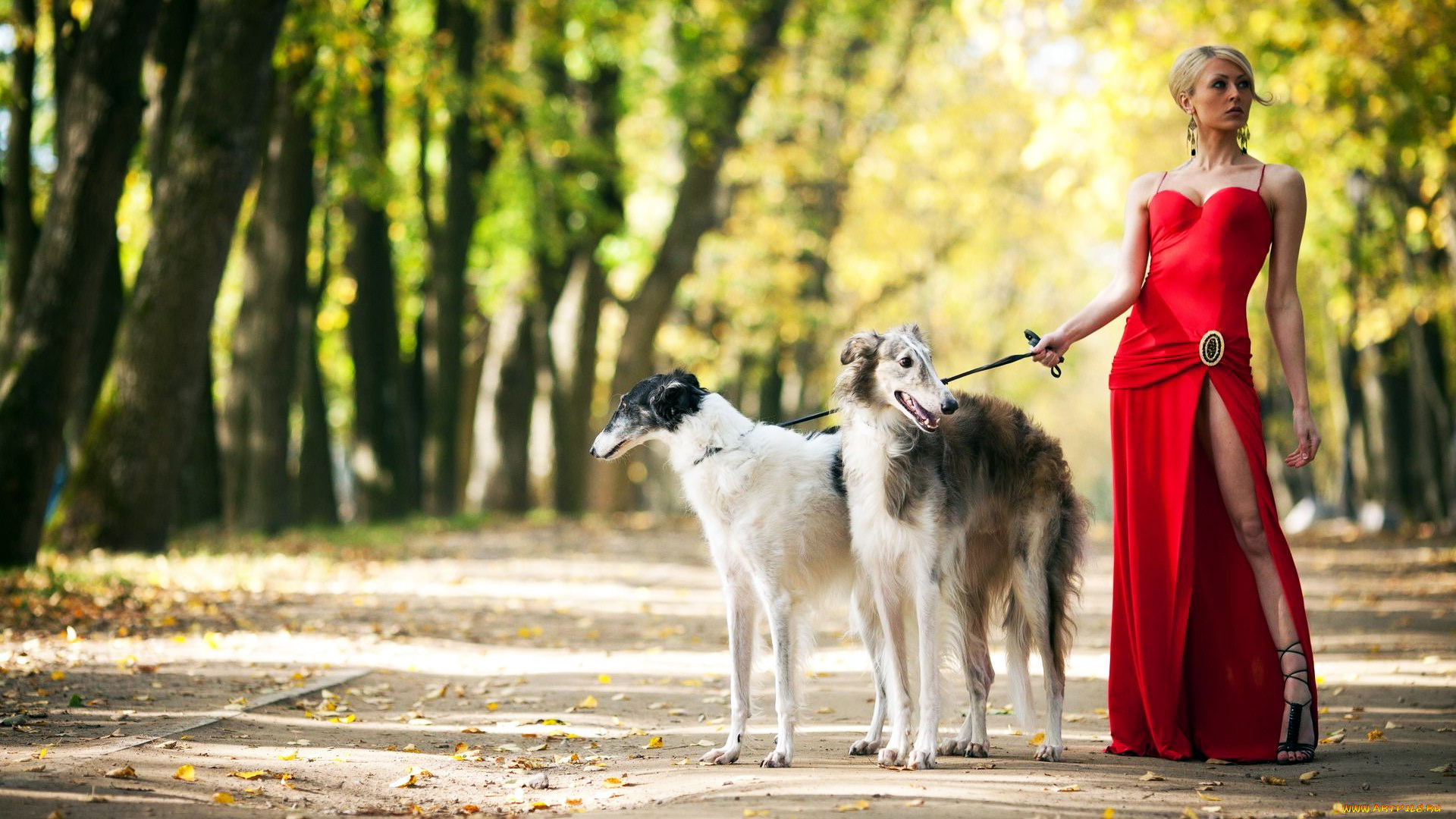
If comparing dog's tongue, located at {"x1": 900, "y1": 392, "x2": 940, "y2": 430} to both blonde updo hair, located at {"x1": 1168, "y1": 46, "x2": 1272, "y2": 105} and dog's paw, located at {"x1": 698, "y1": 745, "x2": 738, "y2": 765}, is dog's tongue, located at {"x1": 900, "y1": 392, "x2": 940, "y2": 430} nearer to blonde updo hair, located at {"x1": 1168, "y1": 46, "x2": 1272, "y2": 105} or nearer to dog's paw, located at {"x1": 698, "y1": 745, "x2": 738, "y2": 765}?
dog's paw, located at {"x1": 698, "y1": 745, "x2": 738, "y2": 765}

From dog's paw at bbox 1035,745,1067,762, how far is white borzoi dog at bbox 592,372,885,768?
79 cm

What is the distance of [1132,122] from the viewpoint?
2095 centimetres

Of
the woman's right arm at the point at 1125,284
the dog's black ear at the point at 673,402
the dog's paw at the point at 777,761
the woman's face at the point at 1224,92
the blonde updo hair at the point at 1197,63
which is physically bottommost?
the dog's paw at the point at 777,761

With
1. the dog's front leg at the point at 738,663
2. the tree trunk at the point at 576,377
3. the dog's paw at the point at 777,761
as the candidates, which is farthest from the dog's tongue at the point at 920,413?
the tree trunk at the point at 576,377

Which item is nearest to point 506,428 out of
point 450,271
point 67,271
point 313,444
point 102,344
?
point 450,271

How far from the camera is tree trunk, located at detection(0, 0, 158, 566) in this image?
13266 millimetres

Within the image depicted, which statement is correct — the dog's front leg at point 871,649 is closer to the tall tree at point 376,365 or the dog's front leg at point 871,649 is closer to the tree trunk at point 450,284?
the tall tree at point 376,365

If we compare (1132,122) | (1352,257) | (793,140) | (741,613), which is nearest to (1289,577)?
(741,613)

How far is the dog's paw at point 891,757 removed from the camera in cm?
650

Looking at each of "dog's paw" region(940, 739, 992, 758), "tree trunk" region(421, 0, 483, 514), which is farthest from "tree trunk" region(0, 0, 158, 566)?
"tree trunk" region(421, 0, 483, 514)

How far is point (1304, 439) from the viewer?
6.85 metres

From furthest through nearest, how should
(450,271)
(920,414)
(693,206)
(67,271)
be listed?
1. (693,206)
2. (450,271)
3. (67,271)
4. (920,414)

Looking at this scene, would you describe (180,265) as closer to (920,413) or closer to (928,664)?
(920,413)

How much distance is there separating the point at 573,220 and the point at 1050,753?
77.2 feet
